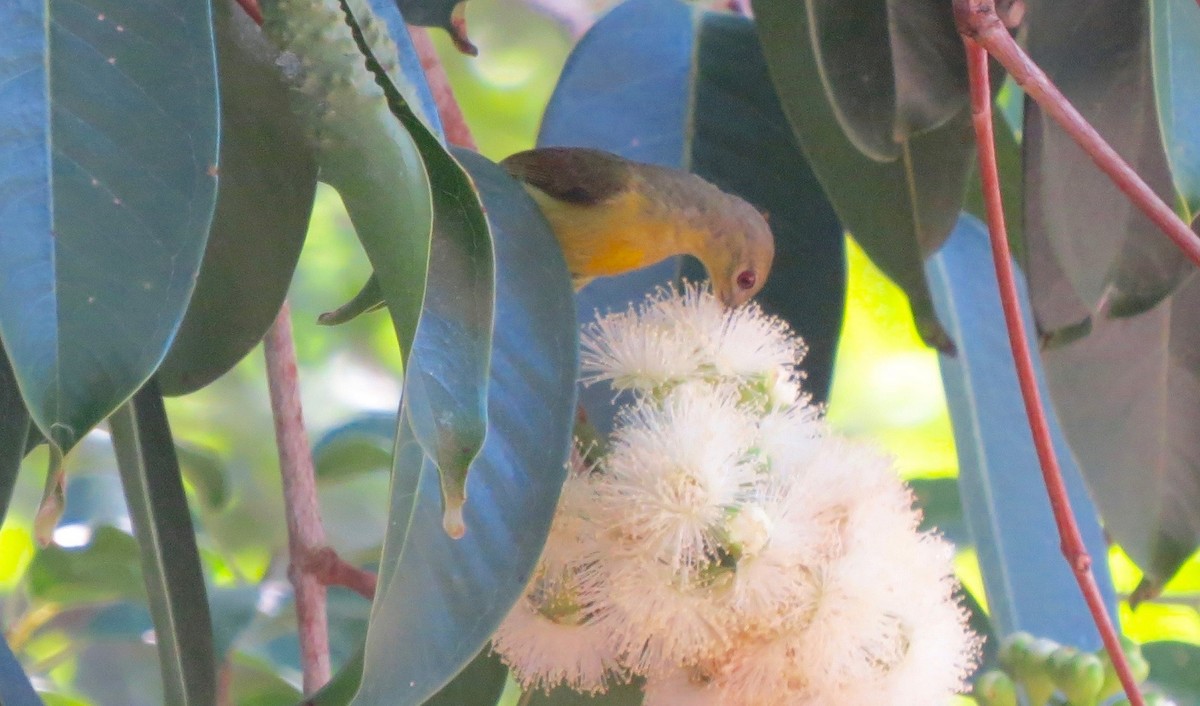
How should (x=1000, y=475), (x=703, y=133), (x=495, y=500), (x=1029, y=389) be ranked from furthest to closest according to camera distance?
(x=1000, y=475)
(x=703, y=133)
(x=1029, y=389)
(x=495, y=500)

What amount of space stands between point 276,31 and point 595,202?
503 millimetres

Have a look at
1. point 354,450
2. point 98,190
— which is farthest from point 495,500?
point 354,450

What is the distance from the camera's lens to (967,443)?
42.7 inches

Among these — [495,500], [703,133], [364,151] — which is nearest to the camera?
[364,151]

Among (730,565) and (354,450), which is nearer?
(730,565)

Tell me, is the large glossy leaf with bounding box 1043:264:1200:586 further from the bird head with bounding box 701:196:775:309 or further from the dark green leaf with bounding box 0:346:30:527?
the dark green leaf with bounding box 0:346:30:527

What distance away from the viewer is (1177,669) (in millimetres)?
1177

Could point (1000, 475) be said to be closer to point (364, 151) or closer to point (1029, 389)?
point (1029, 389)

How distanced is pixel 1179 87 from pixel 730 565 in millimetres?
438

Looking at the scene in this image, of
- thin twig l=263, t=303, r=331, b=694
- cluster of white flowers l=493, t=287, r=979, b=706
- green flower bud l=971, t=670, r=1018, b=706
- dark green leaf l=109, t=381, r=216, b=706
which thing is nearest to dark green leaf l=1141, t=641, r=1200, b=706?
green flower bud l=971, t=670, r=1018, b=706

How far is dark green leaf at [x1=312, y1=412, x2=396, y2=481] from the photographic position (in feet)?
4.58

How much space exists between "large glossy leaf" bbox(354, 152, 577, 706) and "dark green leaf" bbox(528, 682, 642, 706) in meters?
0.18

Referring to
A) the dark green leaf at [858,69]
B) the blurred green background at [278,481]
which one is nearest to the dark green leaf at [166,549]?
the blurred green background at [278,481]

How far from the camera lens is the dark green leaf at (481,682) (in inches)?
27.8
